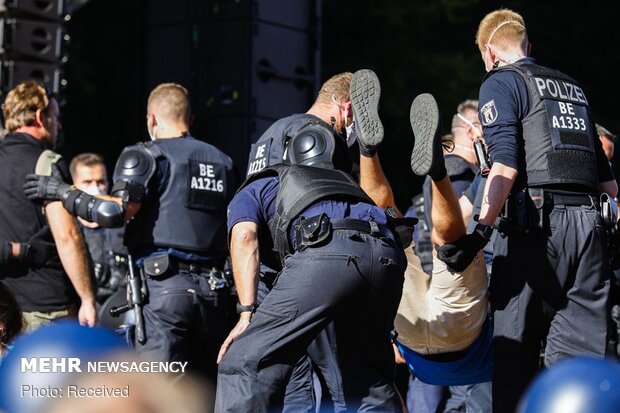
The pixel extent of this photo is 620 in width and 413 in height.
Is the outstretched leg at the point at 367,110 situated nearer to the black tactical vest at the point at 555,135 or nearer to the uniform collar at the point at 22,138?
the black tactical vest at the point at 555,135

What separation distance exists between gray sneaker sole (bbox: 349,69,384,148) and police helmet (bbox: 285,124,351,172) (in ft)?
0.43

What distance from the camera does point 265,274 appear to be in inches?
217

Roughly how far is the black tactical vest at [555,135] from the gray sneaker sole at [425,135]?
0.59m

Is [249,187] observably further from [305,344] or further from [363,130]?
[305,344]

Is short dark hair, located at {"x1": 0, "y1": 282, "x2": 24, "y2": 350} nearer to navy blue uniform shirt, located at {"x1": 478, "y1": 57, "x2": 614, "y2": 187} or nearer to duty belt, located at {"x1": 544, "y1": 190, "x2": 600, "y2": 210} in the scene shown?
navy blue uniform shirt, located at {"x1": 478, "y1": 57, "x2": 614, "y2": 187}

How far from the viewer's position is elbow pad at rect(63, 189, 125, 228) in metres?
5.82

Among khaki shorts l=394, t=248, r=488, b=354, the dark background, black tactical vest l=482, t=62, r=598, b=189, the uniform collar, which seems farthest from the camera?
the dark background

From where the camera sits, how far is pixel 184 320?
248 inches

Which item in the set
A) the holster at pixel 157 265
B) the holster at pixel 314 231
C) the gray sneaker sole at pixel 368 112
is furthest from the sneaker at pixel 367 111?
the holster at pixel 157 265

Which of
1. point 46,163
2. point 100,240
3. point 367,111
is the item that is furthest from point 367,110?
point 100,240

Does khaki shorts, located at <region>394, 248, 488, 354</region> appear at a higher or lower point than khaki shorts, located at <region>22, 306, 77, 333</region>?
higher

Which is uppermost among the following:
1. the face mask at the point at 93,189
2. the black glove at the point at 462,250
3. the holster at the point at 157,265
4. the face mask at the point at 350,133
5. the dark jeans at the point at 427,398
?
the face mask at the point at 350,133

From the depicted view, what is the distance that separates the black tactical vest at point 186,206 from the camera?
639 cm

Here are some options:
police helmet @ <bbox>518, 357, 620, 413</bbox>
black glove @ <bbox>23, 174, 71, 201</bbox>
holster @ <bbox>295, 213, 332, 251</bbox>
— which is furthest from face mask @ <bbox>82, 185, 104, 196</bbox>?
police helmet @ <bbox>518, 357, 620, 413</bbox>
